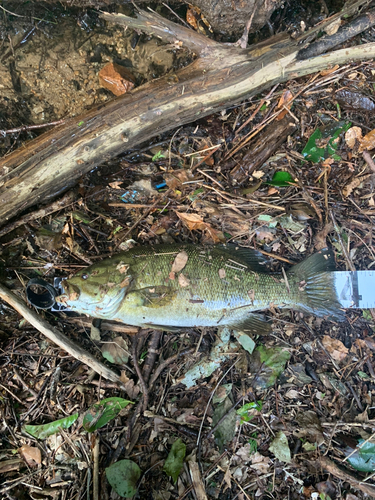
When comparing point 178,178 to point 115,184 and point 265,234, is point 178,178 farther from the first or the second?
point 265,234

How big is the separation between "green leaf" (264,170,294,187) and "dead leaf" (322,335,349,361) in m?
1.85

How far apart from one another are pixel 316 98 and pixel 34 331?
4.24 m

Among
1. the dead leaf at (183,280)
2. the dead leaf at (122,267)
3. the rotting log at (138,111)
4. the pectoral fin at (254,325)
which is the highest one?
the rotting log at (138,111)

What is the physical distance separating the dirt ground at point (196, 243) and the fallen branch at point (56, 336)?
151mm

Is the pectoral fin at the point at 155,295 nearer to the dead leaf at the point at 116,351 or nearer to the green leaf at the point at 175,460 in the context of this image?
the dead leaf at the point at 116,351

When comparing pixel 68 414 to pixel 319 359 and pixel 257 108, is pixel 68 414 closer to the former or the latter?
pixel 319 359

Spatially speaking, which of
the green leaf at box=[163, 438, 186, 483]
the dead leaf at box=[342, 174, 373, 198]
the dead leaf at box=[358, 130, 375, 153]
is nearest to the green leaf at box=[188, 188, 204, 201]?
the dead leaf at box=[342, 174, 373, 198]

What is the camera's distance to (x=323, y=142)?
349 cm

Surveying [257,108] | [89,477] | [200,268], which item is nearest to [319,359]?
[200,268]

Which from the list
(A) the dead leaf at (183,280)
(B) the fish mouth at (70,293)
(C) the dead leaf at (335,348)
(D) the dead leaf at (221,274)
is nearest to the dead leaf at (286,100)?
(D) the dead leaf at (221,274)

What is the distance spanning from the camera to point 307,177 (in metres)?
3.50

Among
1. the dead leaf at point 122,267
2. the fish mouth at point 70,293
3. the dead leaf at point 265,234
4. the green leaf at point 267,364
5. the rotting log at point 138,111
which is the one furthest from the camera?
the dead leaf at point 265,234

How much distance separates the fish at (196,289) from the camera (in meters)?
2.95

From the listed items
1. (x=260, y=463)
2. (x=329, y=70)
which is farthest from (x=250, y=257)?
(x=329, y=70)
